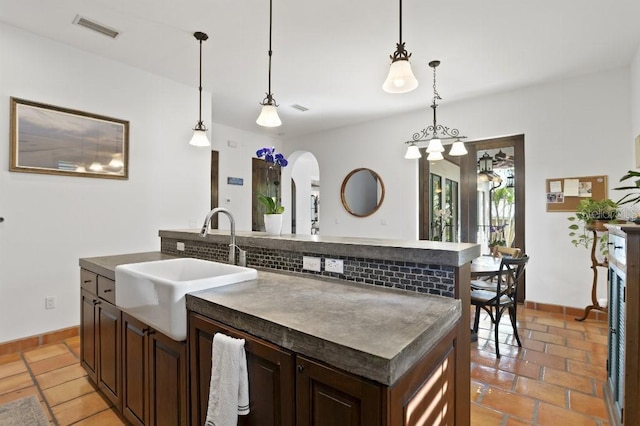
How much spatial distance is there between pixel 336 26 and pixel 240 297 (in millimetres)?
2477

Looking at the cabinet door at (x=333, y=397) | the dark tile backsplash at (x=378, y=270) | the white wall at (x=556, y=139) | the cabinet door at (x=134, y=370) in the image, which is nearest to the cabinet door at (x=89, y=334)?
the cabinet door at (x=134, y=370)

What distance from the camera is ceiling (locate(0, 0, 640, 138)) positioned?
97.3 inches

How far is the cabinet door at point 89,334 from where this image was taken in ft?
6.88

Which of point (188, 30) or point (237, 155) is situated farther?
point (237, 155)

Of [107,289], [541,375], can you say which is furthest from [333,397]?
[541,375]

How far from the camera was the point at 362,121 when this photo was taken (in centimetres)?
557

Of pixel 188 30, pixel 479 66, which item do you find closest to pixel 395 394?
pixel 188 30

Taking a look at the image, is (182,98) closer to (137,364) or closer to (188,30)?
(188,30)

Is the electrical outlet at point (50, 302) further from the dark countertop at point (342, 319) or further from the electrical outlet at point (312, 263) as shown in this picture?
the electrical outlet at point (312, 263)

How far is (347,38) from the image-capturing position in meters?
2.90

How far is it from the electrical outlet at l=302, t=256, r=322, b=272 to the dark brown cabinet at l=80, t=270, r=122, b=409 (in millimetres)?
1111

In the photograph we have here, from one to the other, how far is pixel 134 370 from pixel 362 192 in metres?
4.66

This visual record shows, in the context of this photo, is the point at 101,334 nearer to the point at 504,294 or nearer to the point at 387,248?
the point at 387,248

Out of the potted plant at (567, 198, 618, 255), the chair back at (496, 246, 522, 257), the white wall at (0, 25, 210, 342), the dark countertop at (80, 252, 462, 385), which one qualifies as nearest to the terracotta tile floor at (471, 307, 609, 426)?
the chair back at (496, 246, 522, 257)
